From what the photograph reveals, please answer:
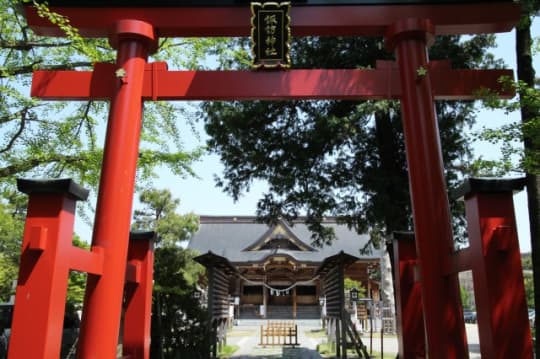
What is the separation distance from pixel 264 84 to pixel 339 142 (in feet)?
18.5

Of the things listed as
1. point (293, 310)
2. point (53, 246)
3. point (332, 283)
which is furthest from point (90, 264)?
point (293, 310)

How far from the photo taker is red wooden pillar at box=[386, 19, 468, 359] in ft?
12.6

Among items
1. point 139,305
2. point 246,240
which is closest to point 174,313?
point 139,305

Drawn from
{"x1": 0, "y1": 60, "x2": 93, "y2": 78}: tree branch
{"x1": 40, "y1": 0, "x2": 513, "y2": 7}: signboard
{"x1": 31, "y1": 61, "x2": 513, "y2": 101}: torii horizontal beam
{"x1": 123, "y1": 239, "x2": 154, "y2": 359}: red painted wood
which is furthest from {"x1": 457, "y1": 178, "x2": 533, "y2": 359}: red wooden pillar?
{"x1": 0, "y1": 60, "x2": 93, "y2": 78}: tree branch

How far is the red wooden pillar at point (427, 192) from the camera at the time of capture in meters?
3.85

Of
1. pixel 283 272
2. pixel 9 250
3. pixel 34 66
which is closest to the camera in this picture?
pixel 34 66

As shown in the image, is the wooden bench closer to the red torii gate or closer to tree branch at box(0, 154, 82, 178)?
tree branch at box(0, 154, 82, 178)

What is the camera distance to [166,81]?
4926 millimetres

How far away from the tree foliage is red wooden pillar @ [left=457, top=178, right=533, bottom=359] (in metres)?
6.87

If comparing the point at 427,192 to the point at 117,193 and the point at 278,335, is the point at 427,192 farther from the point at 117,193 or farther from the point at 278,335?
the point at 278,335

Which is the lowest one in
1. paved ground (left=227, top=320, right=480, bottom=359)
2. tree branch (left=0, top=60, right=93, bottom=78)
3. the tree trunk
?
paved ground (left=227, top=320, right=480, bottom=359)

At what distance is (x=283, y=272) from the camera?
29.4 meters

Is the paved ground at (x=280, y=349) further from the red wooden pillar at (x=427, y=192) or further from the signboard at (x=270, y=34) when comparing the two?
the signboard at (x=270, y=34)

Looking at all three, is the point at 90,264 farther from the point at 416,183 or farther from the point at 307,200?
the point at 307,200
